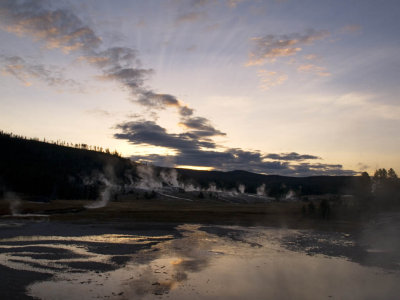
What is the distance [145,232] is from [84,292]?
2445 centimetres

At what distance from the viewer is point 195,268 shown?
2228 cm

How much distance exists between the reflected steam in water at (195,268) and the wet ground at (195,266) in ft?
0.17

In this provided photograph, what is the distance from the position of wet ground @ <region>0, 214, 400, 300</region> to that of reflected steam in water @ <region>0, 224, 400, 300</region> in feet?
0.17

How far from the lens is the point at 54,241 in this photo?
106 ft

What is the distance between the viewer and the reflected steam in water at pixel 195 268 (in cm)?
1720

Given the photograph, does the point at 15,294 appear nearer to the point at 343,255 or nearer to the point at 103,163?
the point at 343,255

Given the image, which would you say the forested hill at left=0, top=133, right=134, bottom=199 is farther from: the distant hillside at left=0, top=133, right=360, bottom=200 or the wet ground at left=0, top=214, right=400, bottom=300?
the wet ground at left=0, top=214, right=400, bottom=300

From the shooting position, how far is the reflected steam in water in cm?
1720

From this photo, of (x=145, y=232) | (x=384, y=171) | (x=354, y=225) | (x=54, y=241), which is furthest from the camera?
(x=384, y=171)

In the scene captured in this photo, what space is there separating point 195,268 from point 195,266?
0.57 meters

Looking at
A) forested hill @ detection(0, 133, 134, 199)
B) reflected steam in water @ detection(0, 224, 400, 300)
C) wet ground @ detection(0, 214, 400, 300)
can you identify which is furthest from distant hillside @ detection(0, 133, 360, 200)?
reflected steam in water @ detection(0, 224, 400, 300)

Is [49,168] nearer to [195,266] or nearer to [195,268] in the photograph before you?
[195,266]

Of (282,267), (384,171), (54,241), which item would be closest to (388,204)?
(384,171)

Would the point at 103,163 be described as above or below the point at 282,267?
above
